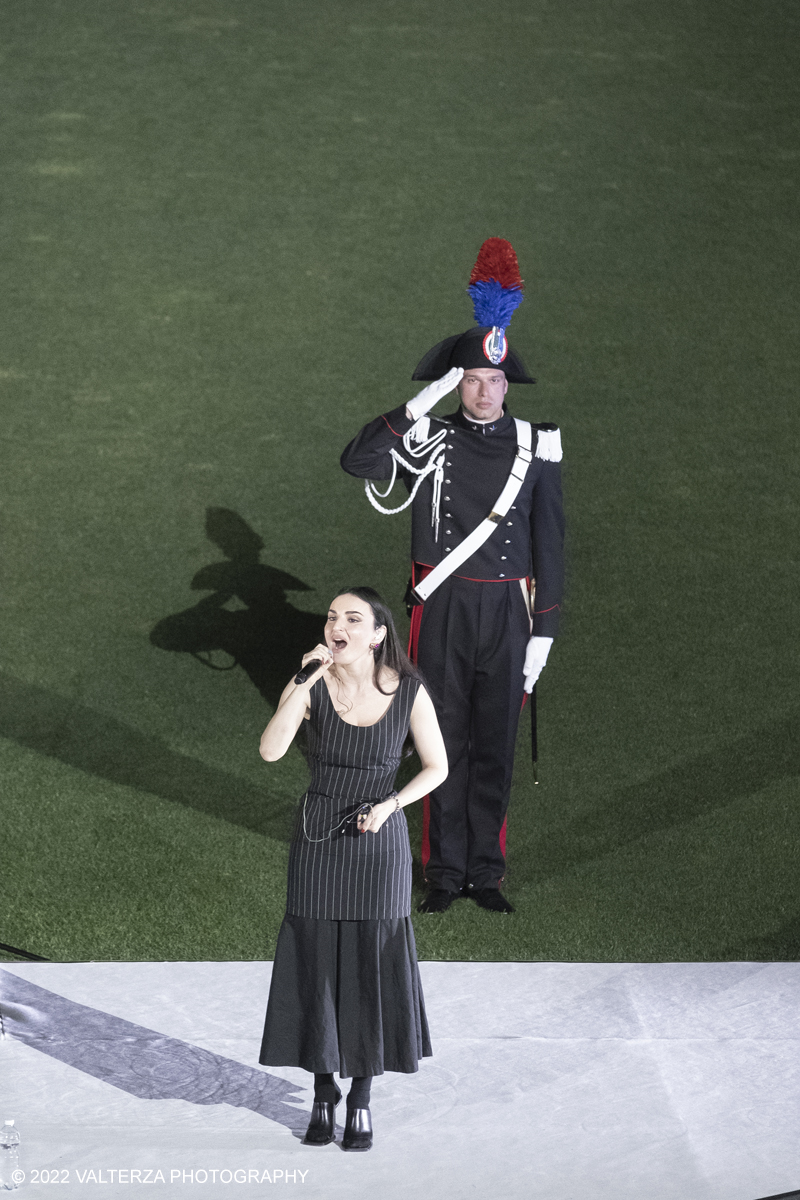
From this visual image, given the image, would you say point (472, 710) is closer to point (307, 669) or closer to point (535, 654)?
point (535, 654)

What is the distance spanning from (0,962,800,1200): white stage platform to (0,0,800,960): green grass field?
39 centimetres

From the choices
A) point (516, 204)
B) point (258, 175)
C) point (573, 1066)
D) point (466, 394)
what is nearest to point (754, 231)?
point (516, 204)

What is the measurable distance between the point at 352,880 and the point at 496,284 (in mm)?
2259

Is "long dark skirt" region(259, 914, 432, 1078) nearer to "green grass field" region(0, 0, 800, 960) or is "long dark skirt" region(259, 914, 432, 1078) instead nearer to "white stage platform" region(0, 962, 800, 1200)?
"white stage platform" region(0, 962, 800, 1200)

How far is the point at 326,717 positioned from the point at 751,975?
2115 mm

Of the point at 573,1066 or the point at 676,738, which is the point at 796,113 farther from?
the point at 573,1066

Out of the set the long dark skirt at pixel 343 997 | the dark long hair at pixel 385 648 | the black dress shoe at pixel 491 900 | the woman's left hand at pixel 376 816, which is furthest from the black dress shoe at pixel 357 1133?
the black dress shoe at pixel 491 900

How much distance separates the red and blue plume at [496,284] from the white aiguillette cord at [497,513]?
373 millimetres

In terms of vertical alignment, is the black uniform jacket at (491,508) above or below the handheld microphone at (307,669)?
below

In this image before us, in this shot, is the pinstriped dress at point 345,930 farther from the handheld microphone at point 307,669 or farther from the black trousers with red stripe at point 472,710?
the black trousers with red stripe at point 472,710

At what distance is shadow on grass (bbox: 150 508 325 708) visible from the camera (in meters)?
7.91

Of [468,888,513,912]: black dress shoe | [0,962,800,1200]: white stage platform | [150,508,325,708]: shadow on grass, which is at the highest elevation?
[0,962,800,1200]: white stage platform

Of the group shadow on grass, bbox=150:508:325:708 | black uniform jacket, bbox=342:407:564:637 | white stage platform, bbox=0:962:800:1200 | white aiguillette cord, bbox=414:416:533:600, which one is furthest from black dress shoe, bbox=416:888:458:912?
shadow on grass, bbox=150:508:325:708

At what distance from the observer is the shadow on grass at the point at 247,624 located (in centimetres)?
791
